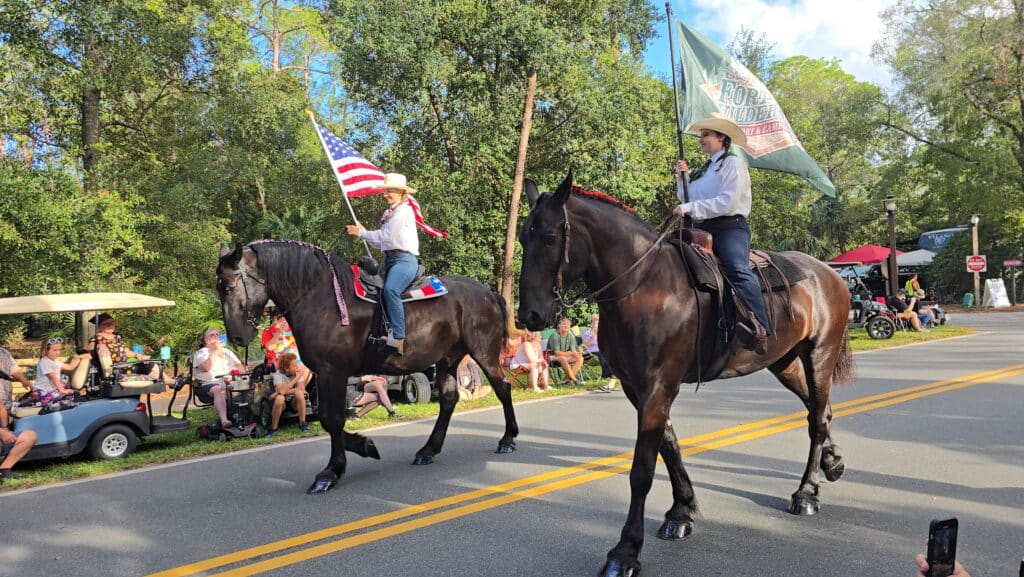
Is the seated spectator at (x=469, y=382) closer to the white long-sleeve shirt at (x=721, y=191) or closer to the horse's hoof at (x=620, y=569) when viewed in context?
the white long-sleeve shirt at (x=721, y=191)

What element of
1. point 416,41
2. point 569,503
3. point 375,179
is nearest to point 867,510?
point 569,503

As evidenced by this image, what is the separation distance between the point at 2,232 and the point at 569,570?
16.5m

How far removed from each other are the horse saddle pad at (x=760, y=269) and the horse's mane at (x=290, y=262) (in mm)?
3531

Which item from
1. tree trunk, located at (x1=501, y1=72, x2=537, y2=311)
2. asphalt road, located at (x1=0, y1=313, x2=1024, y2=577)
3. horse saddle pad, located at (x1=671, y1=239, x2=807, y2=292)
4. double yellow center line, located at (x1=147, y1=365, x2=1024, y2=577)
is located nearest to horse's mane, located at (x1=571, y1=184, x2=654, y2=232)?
horse saddle pad, located at (x1=671, y1=239, x2=807, y2=292)

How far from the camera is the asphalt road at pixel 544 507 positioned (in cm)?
412

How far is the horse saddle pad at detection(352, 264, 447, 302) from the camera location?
6.66 m

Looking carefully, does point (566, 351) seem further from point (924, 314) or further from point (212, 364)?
point (924, 314)

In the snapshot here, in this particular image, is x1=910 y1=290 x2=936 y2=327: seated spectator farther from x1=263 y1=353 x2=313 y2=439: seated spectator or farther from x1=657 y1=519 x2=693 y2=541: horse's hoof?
x1=657 y1=519 x2=693 y2=541: horse's hoof

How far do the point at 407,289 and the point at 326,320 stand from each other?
3.15ft

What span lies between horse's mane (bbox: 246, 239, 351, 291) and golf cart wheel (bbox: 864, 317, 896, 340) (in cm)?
1731

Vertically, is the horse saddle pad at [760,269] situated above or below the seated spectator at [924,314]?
above

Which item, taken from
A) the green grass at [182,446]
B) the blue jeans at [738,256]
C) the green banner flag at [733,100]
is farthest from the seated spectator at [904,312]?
the blue jeans at [738,256]

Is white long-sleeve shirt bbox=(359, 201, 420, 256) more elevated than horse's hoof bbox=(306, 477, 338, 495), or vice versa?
white long-sleeve shirt bbox=(359, 201, 420, 256)

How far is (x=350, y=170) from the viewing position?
9.26 metres
